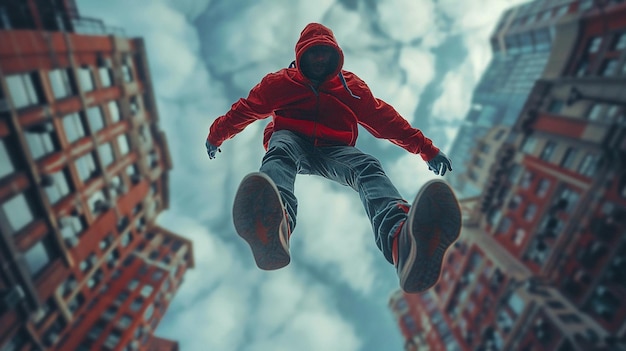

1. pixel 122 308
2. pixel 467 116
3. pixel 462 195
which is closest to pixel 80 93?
pixel 122 308

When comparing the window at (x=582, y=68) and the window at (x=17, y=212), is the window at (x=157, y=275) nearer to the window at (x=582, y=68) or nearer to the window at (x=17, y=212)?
the window at (x=17, y=212)

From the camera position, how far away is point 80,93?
21078 millimetres

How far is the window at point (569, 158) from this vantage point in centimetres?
3085

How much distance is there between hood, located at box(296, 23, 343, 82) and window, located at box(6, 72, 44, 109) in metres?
17.8

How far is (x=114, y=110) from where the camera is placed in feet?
83.0

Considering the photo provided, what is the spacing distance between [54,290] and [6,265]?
15.5ft

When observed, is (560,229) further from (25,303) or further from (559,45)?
(25,303)

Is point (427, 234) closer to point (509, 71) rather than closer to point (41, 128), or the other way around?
point (41, 128)

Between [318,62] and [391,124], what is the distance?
1315 mm

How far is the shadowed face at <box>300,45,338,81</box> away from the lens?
407 cm

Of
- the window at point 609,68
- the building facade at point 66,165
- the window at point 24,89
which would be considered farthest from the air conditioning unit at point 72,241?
the window at point 609,68

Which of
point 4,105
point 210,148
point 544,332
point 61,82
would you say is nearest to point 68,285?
point 4,105

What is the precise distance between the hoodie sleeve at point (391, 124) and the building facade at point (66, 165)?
1784 centimetres

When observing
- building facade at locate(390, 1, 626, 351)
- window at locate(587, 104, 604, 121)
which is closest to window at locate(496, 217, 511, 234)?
building facade at locate(390, 1, 626, 351)
